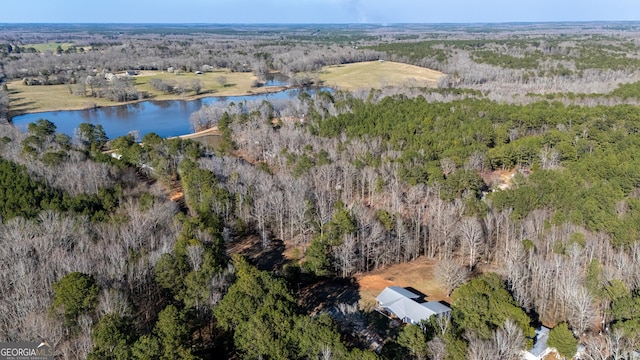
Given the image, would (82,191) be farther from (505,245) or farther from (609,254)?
(609,254)

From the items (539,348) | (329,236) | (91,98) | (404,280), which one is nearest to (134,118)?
(91,98)

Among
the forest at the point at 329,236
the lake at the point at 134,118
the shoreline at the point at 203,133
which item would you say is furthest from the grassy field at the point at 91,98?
the forest at the point at 329,236

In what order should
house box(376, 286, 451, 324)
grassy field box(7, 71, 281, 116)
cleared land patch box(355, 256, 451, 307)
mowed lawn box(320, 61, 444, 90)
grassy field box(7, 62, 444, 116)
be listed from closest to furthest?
house box(376, 286, 451, 324) < cleared land patch box(355, 256, 451, 307) < grassy field box(7, 71, 281, 116) < grassy field box(7, 62, 444, 116) < mowed lawn box(320, 61, 444, 90)

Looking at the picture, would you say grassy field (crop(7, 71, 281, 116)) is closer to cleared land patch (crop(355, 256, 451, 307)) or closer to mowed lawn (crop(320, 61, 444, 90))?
mowed lawn (crop(320, 61, 444, 90))

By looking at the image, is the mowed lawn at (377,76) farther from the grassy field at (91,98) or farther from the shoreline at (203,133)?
the shoreline at (203,133)

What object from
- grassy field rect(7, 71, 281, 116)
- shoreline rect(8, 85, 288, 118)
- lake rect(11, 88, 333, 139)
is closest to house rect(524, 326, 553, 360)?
lake rect(11, 88, 333, 139)

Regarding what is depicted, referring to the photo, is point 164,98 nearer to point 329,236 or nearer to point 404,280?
point 329,236

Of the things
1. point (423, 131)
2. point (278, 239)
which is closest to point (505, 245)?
point (278, 239)
